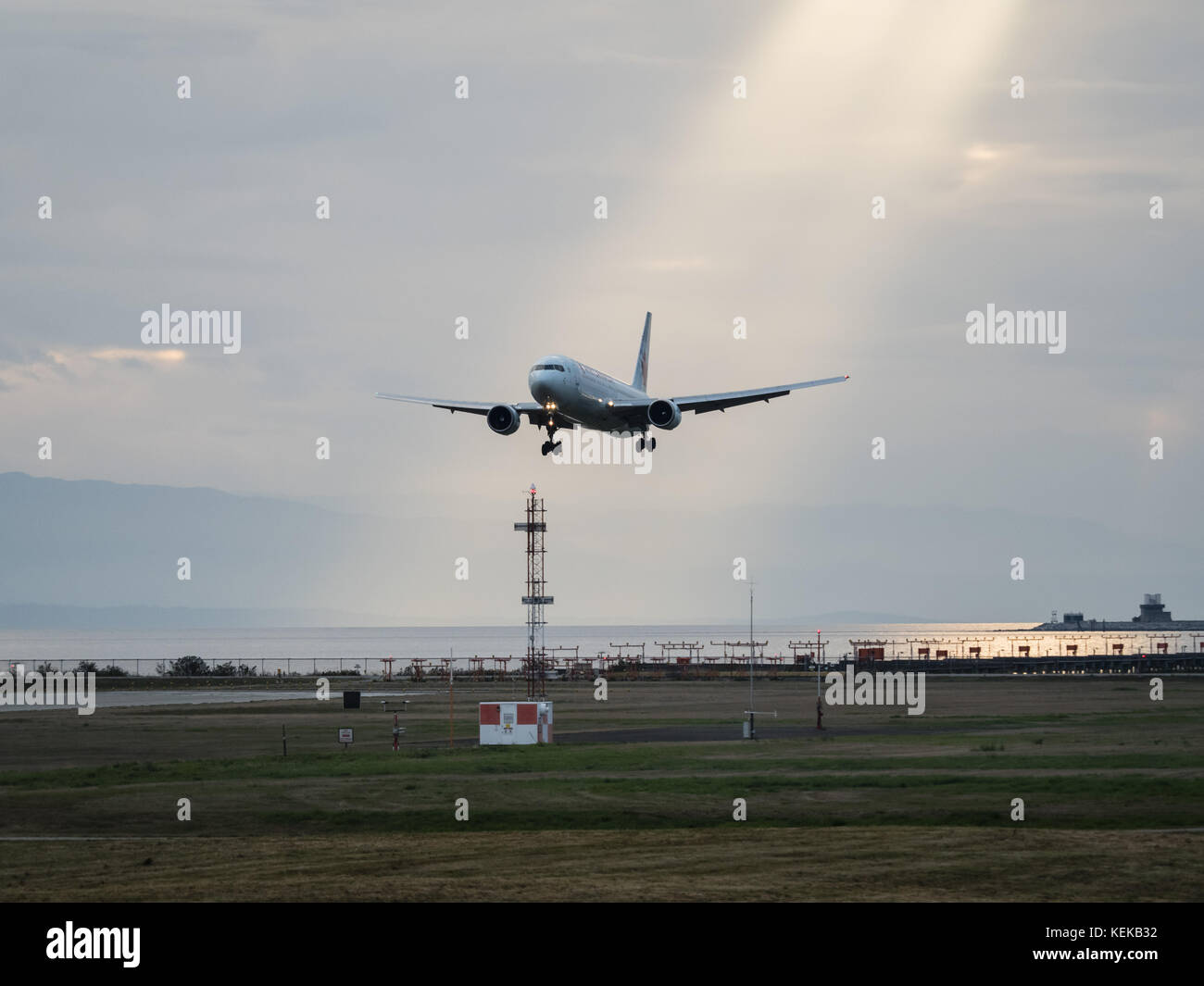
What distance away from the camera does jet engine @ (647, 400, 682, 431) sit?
68.3 m

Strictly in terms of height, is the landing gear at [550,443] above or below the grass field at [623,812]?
above

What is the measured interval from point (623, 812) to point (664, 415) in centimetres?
3336

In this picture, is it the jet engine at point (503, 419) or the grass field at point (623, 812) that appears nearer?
the grass field at point (623, 812)

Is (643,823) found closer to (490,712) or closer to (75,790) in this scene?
(75,790)

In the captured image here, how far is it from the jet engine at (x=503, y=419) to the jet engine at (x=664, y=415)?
7015 millimetres

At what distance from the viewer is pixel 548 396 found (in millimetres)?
66000

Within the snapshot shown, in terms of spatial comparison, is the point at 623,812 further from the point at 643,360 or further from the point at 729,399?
the point at 643,360

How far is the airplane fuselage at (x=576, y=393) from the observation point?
65.7m

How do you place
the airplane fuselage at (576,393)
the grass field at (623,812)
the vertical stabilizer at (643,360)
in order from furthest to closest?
the vertical stabilizer at (643,360) → the airplane fuselage at (576,393) → the grass field at (623,812)

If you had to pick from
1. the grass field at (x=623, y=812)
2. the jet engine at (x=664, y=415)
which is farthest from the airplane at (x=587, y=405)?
the grass field at (x=623, y=812)

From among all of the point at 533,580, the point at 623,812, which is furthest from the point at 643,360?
the point at 623,812

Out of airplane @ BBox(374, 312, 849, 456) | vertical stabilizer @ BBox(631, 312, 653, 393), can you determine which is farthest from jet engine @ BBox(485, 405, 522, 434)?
vertical stabilizer @ BBox(631, 312, 653, 393)

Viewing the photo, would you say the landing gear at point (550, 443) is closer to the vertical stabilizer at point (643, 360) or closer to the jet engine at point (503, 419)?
the jet engine at point (503, 419)
